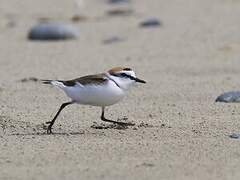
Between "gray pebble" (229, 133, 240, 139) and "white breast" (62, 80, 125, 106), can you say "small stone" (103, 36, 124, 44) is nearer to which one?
"white breast" (62, 80, 125, 106)

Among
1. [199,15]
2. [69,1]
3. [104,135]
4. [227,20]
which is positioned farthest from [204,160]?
[69,1]

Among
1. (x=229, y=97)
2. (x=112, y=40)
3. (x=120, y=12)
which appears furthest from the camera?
(x=120, y=12)

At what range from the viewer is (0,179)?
214 inches

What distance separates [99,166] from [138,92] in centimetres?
361

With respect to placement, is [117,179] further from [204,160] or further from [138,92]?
[138,92]

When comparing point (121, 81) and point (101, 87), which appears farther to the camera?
point (121, 81)

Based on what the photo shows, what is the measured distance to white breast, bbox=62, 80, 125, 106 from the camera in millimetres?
6699

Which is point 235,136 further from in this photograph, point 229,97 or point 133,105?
point 133,105

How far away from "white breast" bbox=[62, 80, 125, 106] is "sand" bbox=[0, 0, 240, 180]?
0.97 feet

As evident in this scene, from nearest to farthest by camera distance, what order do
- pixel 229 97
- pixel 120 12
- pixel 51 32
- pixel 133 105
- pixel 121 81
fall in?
pixel 121 81, pixel 229 97, pixel 133 105, pixel 51 32, pixel 120 12

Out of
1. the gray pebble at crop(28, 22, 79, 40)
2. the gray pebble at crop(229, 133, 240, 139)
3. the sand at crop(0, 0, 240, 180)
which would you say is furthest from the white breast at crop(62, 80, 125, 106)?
the gray pebble at crop(28, 22, 79, 40)

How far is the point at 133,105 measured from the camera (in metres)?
8.52

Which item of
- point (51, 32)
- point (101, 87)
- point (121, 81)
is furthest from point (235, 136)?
point (51, 32)

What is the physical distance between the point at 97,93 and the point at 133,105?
6.08 ft
